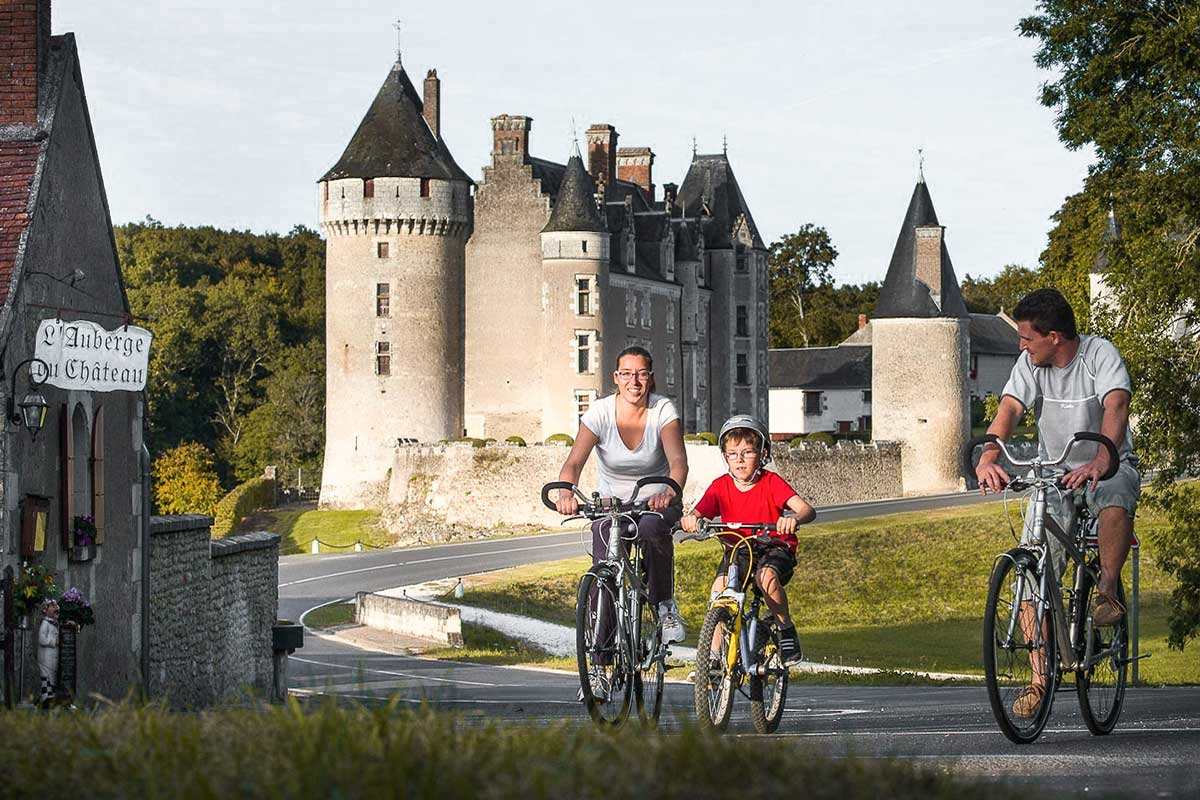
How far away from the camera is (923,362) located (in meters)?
74.5

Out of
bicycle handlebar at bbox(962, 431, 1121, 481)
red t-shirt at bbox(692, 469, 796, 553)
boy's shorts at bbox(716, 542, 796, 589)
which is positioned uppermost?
bicycle handlebar at bbox(962, 431, 1121, 481)

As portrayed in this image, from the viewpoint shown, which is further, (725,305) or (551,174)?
(725,305)

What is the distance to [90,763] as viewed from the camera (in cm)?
471

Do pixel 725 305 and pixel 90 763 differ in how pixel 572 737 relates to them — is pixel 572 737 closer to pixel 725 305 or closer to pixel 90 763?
pixel 90 763

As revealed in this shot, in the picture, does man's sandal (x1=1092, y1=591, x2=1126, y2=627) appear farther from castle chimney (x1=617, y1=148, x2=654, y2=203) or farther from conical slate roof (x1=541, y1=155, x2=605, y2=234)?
castle chimney (x1=617, y1=148, x2=654, y2=203)

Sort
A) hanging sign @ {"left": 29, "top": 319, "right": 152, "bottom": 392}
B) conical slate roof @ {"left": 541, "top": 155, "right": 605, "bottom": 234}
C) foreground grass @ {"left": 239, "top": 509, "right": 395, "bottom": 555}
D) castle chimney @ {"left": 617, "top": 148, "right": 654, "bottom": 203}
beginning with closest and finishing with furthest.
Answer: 1. hanging sign @ {"left": 29, "top": 319, "right": 152, "bottom": 392}
2. foreground grass @ {"left": 239, "top": 509, "right": 395, "bottom": 555}
3. conical slate roof @ {"left": 541, "top": 155, "right": 605, "bottom": 234}
4. castle chimney @ {"left": 617, "top": 148, "right": 654, "bottom": 203}

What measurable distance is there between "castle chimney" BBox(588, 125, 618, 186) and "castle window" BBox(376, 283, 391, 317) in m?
10.7

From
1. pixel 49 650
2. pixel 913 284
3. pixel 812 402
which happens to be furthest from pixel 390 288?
pixel 49 650

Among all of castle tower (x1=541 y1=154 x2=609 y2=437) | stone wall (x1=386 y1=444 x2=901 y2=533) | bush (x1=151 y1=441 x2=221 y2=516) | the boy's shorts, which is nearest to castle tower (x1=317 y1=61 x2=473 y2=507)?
stone wall (x1=386 y1=444 x2=901 y2=533)

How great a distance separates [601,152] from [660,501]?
6425 centimetres

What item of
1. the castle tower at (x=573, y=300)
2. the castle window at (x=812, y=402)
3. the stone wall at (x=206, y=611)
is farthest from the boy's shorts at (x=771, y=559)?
the castle window at (x=812, y=402)

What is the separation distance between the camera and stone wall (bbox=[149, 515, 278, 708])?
60.6 feet

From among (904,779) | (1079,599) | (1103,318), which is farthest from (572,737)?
(1103,318)

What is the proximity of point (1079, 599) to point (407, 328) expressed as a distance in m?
Result: 58.9
